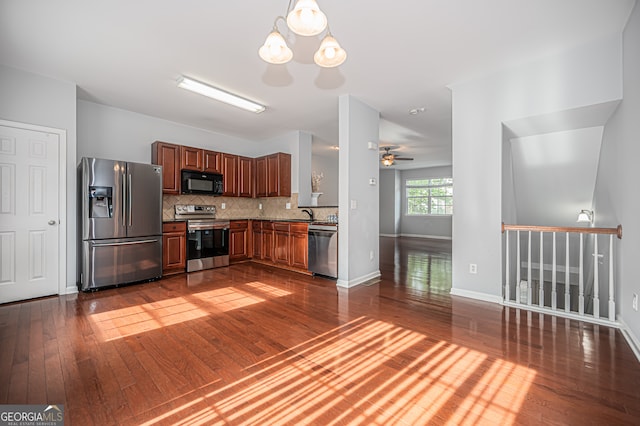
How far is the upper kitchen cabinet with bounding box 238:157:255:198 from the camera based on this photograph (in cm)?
591

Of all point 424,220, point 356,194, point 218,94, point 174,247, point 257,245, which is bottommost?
point 257,245

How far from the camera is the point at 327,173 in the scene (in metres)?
9.10

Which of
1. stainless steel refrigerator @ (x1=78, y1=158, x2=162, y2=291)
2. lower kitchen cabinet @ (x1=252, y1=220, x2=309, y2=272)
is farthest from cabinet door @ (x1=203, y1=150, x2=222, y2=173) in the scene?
lower kitchen cabinet @ (x1=252, y1=220, x2=309, y2=272)

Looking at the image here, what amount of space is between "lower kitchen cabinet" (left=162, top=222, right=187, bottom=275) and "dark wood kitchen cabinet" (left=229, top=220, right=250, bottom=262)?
36.7 inches

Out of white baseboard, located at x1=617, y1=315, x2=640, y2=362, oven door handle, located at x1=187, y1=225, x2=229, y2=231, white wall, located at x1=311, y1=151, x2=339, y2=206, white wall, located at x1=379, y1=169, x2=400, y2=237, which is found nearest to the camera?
white baseboard, located at x1=617, y1=315, x2=640, y2=362

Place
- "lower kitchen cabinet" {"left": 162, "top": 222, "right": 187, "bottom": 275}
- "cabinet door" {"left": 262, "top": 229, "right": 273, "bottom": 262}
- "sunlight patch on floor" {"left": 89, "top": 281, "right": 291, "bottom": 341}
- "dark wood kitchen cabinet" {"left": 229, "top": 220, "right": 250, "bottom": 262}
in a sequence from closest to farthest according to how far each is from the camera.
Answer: "sunlight patch on floor" {"left": 89, "top": 281, "right": 291, "bottom": 341} < "lower kitchen cabinet" {"left": 162, "top": 222, "right": 187, "bottom": 275} < "cabinet door" {"left": 262, "top": 229, "right": 273, "bottom": 262} < "dark wood kitchen cabinet" {"left": 229, "top": 220, "right": 250, "bottom": 262}

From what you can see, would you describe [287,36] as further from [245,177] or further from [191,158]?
[245,177]

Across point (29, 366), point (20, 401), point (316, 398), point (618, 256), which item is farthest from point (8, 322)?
point (618, 256)

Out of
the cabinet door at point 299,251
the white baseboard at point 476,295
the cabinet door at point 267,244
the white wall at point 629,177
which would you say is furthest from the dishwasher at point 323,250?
the white wall at point 629,177

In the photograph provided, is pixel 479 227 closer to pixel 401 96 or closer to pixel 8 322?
pixel 401 96

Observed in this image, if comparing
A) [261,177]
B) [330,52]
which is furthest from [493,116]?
[261,177]

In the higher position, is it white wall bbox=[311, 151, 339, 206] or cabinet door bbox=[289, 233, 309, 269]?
white wall bbox=[311, 151, 339, 206]

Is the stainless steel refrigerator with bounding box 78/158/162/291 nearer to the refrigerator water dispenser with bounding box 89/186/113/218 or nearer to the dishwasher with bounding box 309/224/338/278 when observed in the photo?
the refrigerator water dispenser with bounding box 89/186/113/218

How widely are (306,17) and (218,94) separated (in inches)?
103
